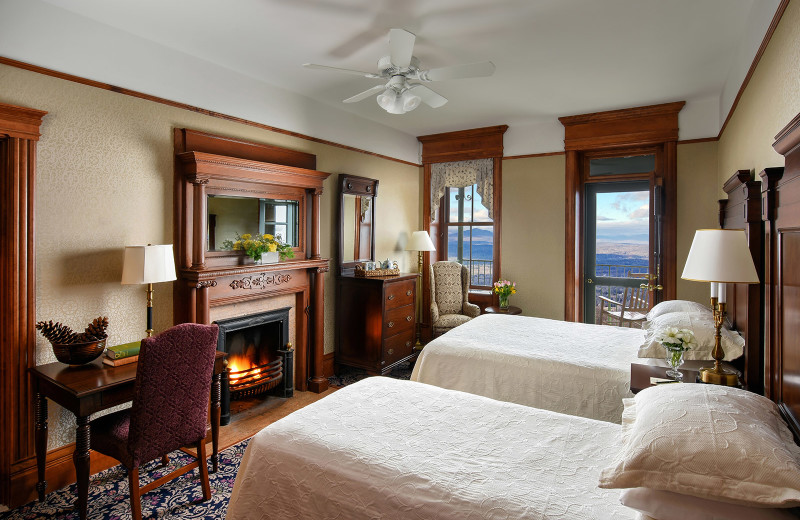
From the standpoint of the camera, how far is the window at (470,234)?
229 inches

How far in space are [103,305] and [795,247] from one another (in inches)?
138

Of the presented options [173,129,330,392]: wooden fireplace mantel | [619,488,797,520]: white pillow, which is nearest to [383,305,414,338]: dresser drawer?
[173,129,330,392]: wooden fireplace mantel

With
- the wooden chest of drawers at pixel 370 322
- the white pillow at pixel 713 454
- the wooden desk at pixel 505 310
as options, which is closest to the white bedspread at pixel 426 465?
the white pillow at pixel 713 454

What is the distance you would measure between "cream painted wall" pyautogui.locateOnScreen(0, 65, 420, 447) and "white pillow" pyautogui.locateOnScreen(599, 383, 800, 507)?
292 centimetres

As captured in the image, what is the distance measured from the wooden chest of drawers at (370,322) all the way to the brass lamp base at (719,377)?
288 cm

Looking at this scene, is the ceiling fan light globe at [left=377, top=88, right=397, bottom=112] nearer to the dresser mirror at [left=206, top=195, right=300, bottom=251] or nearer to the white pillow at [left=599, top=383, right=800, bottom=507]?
the dresser mirror at [left=206, top=195, right=300, bottom=251]

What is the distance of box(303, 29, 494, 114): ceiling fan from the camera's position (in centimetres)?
269

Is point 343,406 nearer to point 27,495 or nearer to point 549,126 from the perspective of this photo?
point 27,495

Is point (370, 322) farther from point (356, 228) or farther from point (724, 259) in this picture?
point (724, 259)

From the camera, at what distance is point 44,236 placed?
102 inches

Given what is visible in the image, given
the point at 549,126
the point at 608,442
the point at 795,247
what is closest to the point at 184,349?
the point at 608,442

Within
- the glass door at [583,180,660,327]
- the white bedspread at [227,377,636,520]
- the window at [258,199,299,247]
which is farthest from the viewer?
the glass door at [583,180,660,327]

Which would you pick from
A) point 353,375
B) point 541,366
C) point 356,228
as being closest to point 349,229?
point 356,228

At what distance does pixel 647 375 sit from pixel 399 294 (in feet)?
9.04
